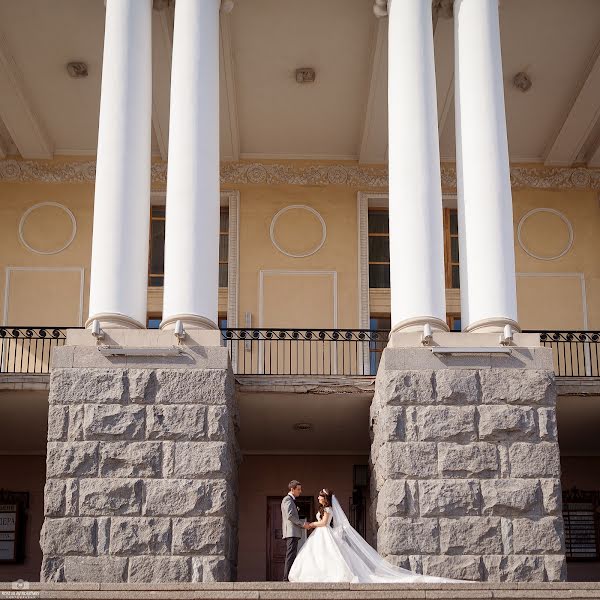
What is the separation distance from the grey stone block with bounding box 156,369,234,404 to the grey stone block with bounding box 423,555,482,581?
358 cm

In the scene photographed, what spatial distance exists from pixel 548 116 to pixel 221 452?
1216 cm

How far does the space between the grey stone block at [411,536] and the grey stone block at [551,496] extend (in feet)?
5.11

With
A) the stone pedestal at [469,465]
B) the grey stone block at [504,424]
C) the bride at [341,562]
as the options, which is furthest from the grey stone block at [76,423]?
the grey stone block at [504,424]

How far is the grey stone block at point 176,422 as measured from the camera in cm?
1653

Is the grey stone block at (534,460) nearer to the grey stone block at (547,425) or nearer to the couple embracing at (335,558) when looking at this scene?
the grey stone block at (547,425)

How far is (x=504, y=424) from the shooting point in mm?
16656

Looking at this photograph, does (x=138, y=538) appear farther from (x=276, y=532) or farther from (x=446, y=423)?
(x=276, y=532)

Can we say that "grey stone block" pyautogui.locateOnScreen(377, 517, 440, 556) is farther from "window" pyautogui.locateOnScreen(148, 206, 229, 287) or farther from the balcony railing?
"window" pyautogui.locateOnScreen(148, 206, 229, 287)

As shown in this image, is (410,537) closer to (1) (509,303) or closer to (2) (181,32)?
(1) (509,303)

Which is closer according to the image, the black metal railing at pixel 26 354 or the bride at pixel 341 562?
the bride at pixel 341 562

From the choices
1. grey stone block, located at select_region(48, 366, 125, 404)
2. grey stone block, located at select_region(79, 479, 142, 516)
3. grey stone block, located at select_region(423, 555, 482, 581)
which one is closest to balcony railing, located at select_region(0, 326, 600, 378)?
grey stone block, located at select_region(48, 366, 125, 404)

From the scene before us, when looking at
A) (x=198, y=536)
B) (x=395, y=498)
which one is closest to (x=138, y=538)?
(x=198, y=536)

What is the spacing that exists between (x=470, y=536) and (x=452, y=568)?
49 centimetres

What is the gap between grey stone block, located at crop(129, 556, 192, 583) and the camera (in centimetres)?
1582
